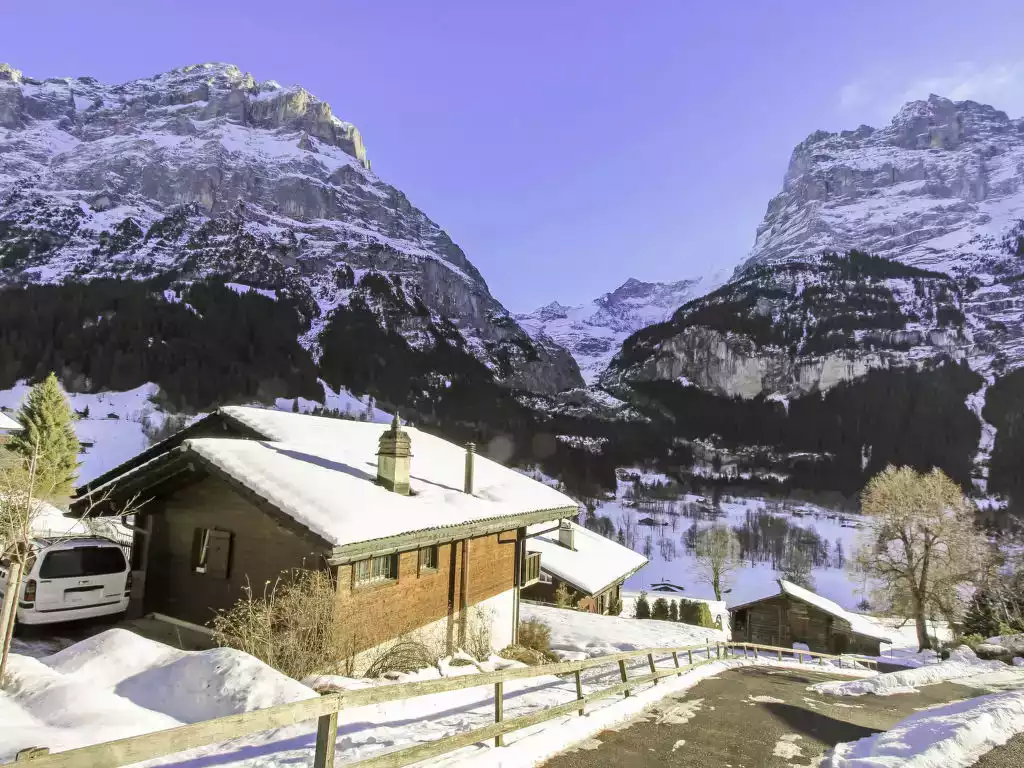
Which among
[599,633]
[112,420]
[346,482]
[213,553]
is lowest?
[599,633]

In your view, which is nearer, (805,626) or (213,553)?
(213,553)

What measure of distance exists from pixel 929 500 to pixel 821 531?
105 metres

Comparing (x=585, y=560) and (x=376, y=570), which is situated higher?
(x=376, y=570)

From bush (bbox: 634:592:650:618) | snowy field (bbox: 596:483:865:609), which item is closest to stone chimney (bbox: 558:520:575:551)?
bush (bbox: 634:592:650:618)

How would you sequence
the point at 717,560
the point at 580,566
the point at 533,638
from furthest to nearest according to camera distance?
the point at 717,560 < the point at 580,566 < the point at 533,638

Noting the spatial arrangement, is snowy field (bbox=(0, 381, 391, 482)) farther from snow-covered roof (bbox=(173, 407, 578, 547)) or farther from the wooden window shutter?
the wooden window shutter

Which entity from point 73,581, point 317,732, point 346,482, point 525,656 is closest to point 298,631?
point 346,482

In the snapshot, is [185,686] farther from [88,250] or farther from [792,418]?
[88,250]

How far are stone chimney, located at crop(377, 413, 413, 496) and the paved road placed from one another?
6907 millimetres

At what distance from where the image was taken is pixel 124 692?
22.5 feet

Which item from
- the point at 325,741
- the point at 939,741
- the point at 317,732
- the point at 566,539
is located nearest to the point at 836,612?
the point at 566,539

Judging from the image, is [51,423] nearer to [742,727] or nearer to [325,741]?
[325,741]

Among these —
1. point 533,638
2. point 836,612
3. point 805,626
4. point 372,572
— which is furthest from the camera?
point 805,626

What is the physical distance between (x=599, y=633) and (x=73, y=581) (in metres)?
16.3
